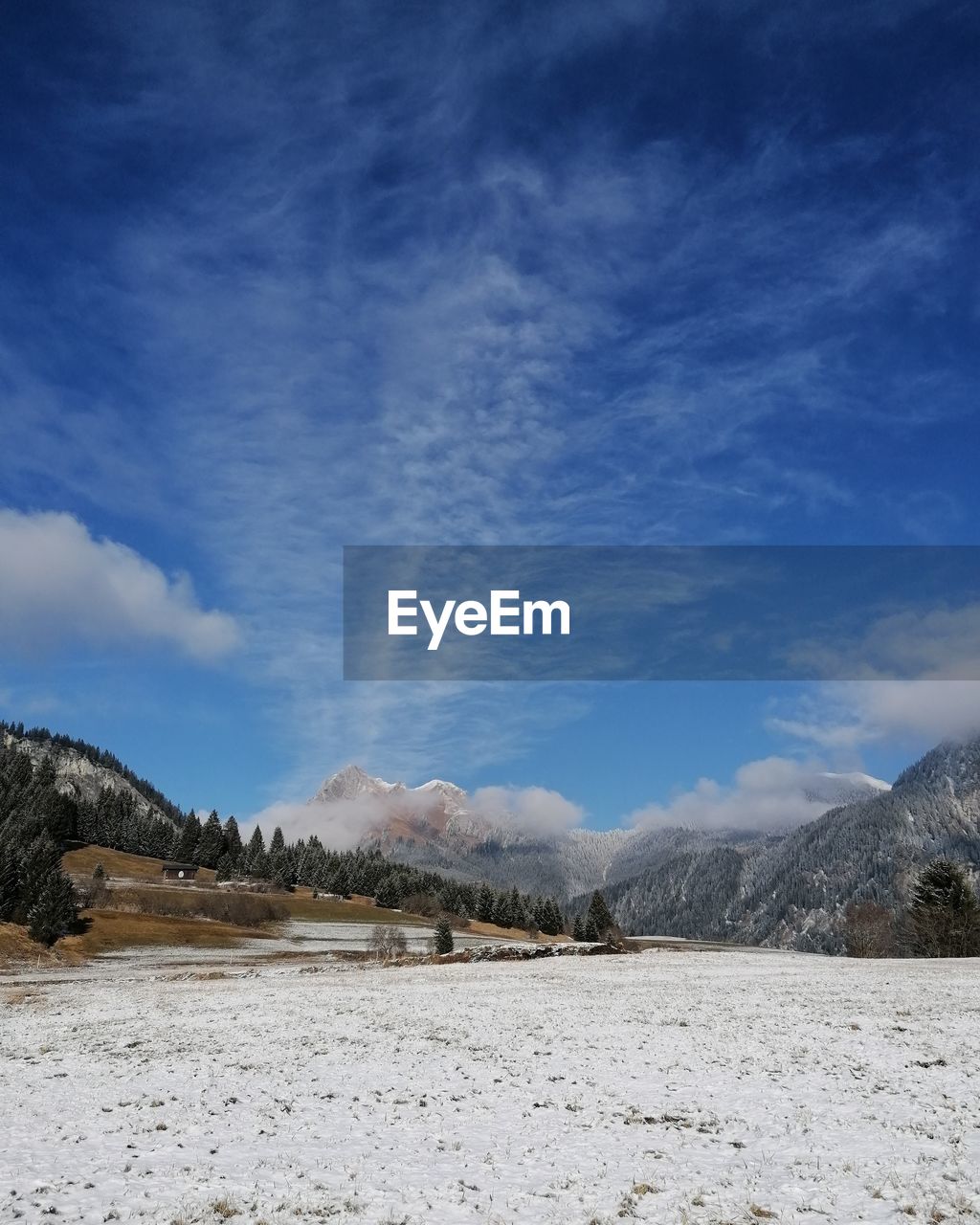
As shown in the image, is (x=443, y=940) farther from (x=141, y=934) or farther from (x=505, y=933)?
(x=505, y=933)

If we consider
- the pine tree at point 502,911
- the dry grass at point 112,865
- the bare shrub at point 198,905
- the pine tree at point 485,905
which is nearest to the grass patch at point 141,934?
the bare shrub at point 198,905

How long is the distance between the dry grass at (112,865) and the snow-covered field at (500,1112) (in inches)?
5784

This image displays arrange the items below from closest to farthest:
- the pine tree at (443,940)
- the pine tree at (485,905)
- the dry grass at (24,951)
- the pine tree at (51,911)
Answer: the dry grass at (24,951) < the pine tree at (443,940) < the pine tree at (51,911) < the pine tree at (485,905)

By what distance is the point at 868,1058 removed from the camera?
25406mm

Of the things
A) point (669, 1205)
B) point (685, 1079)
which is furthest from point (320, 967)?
point (669, 1205)

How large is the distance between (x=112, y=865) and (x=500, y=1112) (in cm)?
18966

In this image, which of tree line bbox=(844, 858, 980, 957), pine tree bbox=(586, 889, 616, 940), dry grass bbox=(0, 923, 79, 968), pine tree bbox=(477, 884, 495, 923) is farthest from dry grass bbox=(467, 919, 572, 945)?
tree line bbox=(844, 858, 980, 957)

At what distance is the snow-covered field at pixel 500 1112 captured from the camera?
47.3 ft

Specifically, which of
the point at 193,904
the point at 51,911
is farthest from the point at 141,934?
the point at 193,904

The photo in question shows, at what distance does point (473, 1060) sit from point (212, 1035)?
1183 cm

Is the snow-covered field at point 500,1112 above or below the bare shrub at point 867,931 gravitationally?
above

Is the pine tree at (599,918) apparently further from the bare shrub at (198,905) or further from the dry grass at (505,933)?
the bare shrub at (198,905)

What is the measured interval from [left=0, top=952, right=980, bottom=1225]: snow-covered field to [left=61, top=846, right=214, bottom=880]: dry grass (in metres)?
147

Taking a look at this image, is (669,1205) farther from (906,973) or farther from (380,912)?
(380,912)
